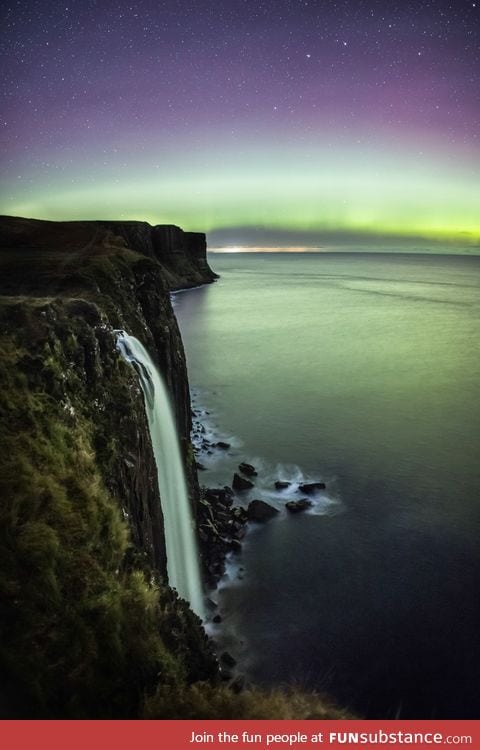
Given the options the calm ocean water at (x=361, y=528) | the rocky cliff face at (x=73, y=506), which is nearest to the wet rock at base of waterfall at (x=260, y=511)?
the calm ocean water at (x=361, y=528)

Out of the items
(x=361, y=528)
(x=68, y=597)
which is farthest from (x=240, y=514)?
(x=68, y=597)

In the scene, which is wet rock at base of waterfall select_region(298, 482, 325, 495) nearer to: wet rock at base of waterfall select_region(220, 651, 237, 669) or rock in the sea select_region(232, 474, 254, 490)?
rock in the sea select_region(232, 474, 254, 490)

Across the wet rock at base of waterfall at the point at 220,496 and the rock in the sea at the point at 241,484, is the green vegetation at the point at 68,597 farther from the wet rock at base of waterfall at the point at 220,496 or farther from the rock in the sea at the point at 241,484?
the rock in the sea at the point at 241,484

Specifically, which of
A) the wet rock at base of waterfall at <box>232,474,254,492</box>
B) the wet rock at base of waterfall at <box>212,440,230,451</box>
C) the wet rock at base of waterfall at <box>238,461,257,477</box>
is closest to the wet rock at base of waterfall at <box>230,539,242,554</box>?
the wet rock at base of waterfall at <box>232,474,254,492</box>

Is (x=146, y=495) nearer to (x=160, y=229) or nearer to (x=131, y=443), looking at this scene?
(x=131, y=443)

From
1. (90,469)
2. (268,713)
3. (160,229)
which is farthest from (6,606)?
(160,229)

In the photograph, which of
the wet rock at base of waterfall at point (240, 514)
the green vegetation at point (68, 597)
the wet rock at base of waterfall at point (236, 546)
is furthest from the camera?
the wet rock at base of waterfall at point (240, 514)

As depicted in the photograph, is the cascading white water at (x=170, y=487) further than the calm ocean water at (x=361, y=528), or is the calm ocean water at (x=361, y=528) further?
the cascading white water at (x=170, y=487)

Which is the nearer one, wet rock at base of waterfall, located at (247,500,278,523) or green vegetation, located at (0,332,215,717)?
green vegetation, located at (0,332,215,717)
